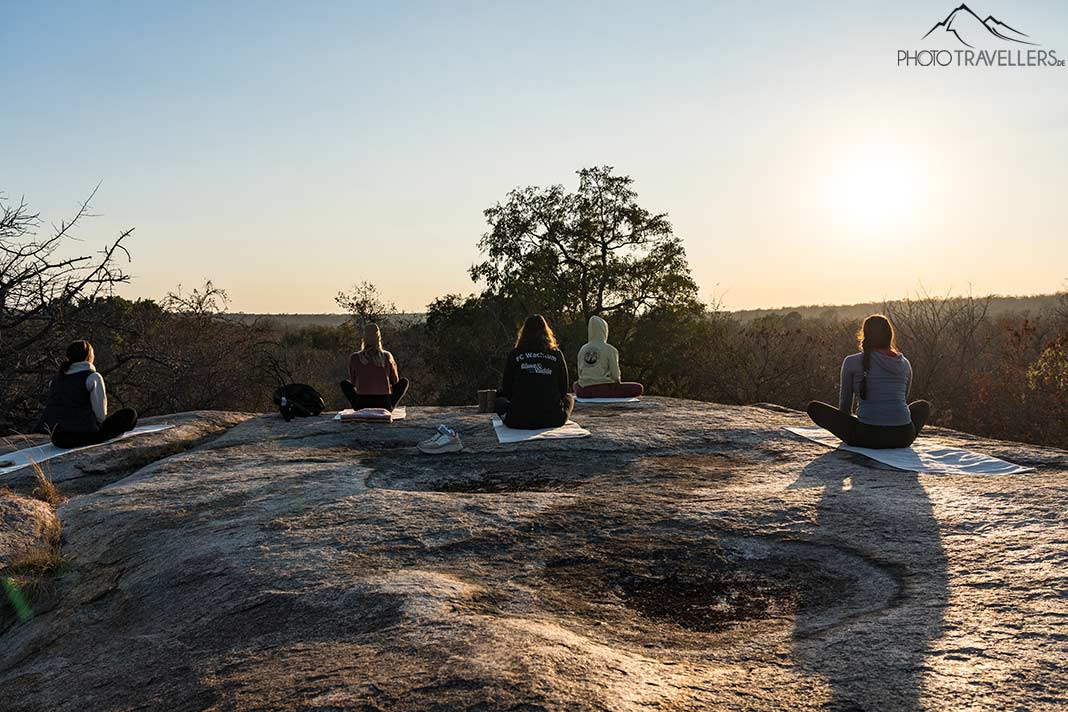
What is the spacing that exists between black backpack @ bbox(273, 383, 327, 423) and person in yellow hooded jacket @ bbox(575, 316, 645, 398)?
12.4 feet

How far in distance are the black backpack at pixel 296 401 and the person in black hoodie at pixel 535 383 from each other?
2883mm

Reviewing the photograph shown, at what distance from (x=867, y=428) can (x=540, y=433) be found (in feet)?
10.3

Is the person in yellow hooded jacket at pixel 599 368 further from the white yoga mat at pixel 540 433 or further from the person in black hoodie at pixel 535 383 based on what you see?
the white yoga mat at pixel 540 433

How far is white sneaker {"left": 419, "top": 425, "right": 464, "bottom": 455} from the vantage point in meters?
7.54

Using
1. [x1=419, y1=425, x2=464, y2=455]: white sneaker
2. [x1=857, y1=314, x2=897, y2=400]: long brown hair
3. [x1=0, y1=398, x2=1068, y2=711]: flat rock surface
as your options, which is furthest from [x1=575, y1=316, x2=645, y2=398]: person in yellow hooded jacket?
[x1=0, y1=398, x2=1068, y2=711]: flat rock surface

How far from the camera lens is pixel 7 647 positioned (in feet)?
12.7

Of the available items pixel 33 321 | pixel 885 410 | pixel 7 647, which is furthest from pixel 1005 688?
pixel 33 321

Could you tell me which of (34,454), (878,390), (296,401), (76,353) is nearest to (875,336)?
(878,390)

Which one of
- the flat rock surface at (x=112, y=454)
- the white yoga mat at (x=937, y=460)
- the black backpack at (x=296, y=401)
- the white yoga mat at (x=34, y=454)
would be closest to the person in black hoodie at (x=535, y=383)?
the white yoga mat at (x=937, y=460)

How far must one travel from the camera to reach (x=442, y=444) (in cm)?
758

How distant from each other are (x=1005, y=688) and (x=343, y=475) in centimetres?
493

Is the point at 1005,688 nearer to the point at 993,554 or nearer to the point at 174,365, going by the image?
the point at 993,554

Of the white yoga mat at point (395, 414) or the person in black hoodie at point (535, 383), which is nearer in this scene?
the person in black hoodie at point (535, 383)

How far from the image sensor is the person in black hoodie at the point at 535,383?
8.42 metres
